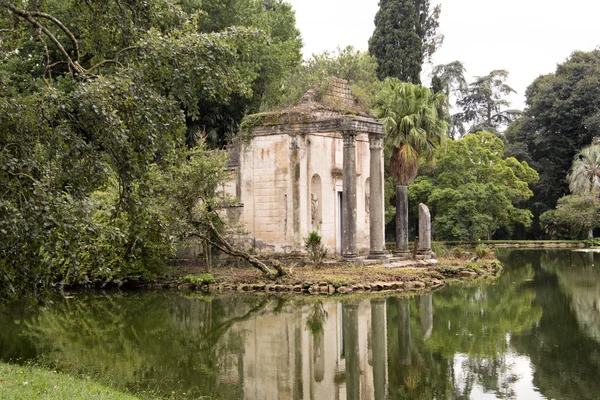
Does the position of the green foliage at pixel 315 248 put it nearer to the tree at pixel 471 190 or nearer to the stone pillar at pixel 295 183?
the stone pillar at pixel 295 183

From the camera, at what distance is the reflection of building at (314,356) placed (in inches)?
410

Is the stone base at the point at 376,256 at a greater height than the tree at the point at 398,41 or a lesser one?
lesser

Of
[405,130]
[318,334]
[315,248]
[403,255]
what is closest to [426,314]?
[318,334]

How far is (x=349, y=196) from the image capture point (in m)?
26.2

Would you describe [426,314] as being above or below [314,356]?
above

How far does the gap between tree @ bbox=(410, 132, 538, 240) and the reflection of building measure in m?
28.8

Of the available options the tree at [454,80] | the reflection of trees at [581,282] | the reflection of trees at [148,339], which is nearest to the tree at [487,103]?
the tree at [454,80]

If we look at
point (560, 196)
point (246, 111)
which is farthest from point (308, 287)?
point (560, 196)

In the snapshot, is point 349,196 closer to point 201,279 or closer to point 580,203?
point 201,279

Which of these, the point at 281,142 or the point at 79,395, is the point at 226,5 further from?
the point at 79,395

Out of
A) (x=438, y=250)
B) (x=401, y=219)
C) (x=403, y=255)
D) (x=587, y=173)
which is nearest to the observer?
(x=403, y=255)

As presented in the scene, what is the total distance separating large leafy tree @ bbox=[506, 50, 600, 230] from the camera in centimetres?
5694

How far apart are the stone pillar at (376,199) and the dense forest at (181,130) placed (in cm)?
269

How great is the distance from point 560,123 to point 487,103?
19.2 m
